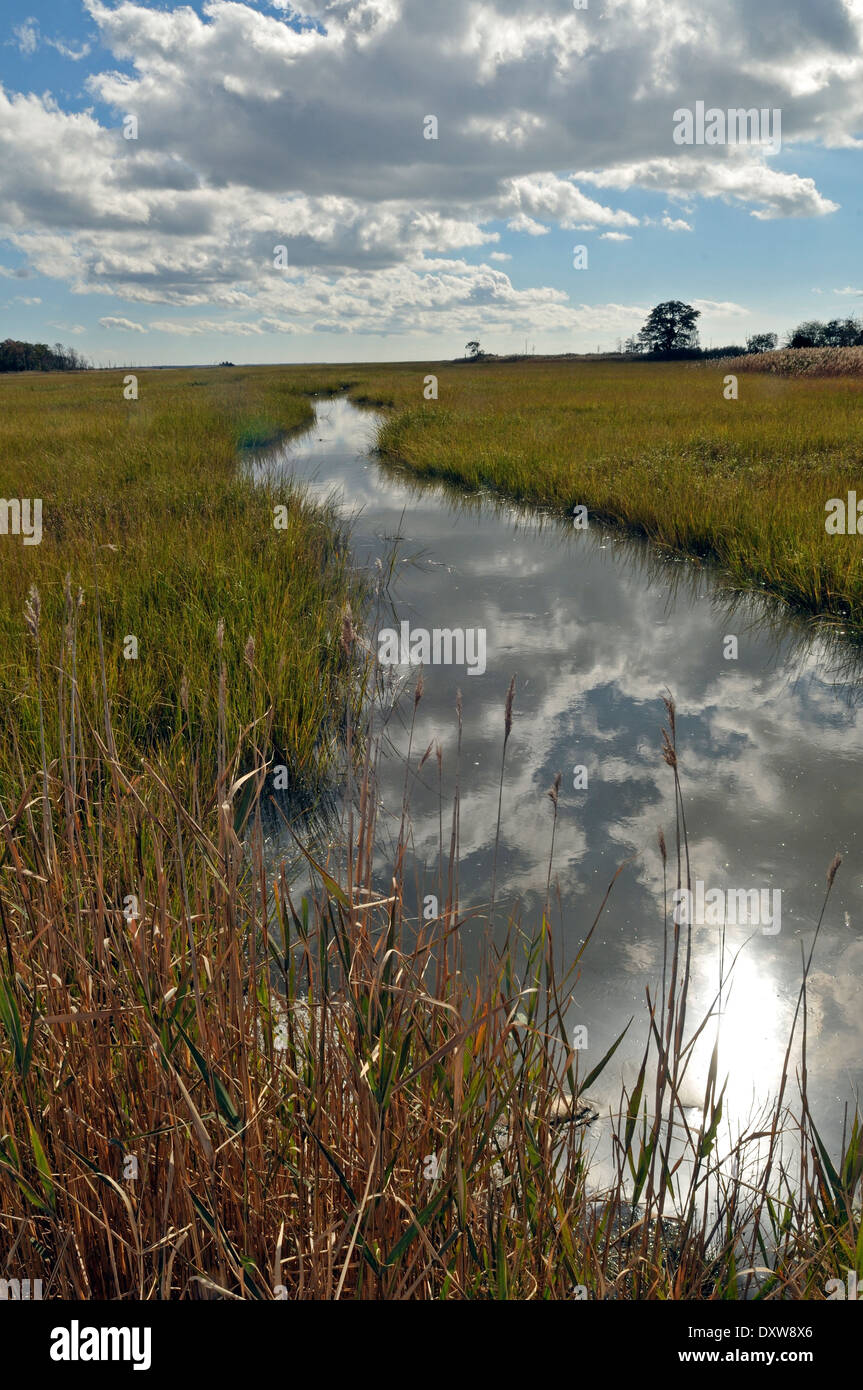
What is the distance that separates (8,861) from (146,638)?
2079 mm

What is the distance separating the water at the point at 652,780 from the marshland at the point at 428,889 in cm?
2

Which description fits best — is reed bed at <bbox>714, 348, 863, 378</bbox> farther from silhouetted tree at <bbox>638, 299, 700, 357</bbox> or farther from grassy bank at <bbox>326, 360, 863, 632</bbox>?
silhouetted tree at <bbox>638, 299, 700, 357</bbox>

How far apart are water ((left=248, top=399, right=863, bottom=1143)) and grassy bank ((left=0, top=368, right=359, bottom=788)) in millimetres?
601

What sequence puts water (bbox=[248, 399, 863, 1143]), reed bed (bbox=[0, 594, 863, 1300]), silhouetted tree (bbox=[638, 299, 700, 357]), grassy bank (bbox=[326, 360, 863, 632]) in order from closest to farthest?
reed bed (bbox=[0, 594, 863, 1300]) < water (bbox=[248, 399, 863, 1143]) < grassy bank (bbox=[326, 360, 863, 632]) < silhouetted tree (bbox=[638, 299, 700, 357])

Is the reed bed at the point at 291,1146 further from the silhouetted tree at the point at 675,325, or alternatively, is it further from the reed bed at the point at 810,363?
the silhouetted tree at the point at 675,325

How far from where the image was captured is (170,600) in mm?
4773

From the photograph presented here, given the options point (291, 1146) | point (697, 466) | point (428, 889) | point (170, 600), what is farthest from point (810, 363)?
point (291, 1146)

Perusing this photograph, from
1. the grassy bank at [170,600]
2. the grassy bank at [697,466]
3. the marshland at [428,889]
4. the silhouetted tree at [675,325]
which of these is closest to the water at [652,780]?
the marshland at [428,889]

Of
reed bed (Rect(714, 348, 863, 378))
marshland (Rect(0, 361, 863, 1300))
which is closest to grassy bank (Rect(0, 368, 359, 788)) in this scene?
marshland (Rect(0, 361, 863, 1300))

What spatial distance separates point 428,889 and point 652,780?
1241 mm

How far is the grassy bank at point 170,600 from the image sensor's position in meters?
3.36

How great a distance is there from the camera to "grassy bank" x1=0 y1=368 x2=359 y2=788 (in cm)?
336

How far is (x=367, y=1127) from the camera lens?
4.06 feet
